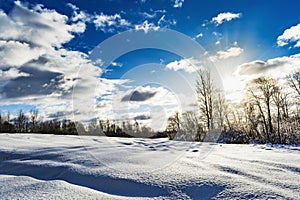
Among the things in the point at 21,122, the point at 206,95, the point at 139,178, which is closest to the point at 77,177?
the point at 139,178

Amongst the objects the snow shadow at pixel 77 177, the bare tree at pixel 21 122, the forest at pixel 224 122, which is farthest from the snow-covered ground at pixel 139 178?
the bare tree at pixel 21 122

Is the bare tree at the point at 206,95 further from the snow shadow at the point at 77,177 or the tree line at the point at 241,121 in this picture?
the snow shadow at the point at 77,177

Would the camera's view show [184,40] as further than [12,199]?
Yes

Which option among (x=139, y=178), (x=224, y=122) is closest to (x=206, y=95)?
(x=224, y=122)

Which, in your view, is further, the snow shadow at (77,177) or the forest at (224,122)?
the forest at (224,122)

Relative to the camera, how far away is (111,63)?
5.06 metres

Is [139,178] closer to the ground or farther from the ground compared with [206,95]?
closer to the ground

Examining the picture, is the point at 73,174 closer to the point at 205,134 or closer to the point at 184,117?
the point at 205,134

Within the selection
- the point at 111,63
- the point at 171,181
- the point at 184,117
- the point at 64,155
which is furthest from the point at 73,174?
the point at 184,117

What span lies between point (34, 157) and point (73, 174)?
0.89 m

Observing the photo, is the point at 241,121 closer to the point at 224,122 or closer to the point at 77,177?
the point at 224,122

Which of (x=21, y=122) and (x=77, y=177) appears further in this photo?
(x=21, y=122)

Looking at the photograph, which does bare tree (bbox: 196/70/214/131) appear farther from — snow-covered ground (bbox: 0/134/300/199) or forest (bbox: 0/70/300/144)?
snow-covered ground (bbox: 0/134/300/199)

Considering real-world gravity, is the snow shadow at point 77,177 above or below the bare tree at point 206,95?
below
